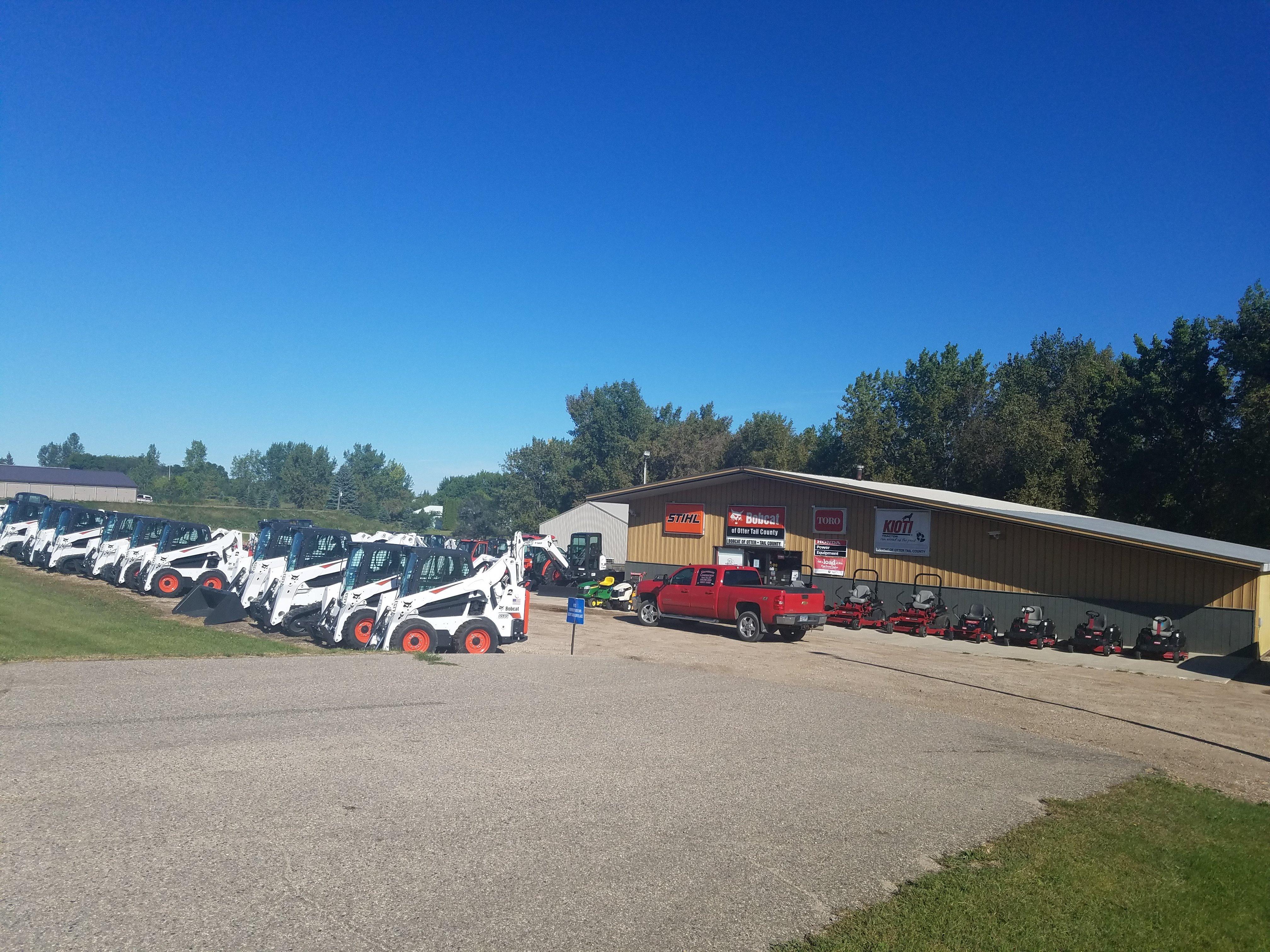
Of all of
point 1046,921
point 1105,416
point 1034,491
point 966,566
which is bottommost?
point 1046,921

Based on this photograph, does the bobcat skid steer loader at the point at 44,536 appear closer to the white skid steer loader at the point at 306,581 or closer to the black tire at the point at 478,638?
the white skid steer loader at the point at 306,581

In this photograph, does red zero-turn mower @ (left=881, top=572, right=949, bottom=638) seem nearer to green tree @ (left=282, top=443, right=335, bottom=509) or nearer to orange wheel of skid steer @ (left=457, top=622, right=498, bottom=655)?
orange wheel of skid steer @ (left=457, top=622, right=498, bottom=655)

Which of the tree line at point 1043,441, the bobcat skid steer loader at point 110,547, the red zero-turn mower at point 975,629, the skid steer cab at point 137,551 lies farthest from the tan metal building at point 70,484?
the red zero-turn mower at point 975,629

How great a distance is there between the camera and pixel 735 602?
23516 mm

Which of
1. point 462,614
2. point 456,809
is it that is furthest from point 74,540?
point 456,809

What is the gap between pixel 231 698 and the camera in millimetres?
10492

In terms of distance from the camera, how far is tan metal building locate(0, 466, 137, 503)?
7638 centimetres

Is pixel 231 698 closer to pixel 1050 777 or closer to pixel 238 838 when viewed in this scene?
pixel 238 838

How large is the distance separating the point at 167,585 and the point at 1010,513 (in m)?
25.4

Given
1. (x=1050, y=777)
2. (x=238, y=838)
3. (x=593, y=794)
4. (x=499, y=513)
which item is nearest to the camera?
(x=238, y=838)

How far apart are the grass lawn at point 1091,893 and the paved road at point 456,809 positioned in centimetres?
34

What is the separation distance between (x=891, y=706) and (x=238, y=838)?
33.0ft

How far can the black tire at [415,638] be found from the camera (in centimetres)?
1648

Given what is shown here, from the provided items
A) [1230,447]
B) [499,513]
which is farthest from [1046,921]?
[499,513]
